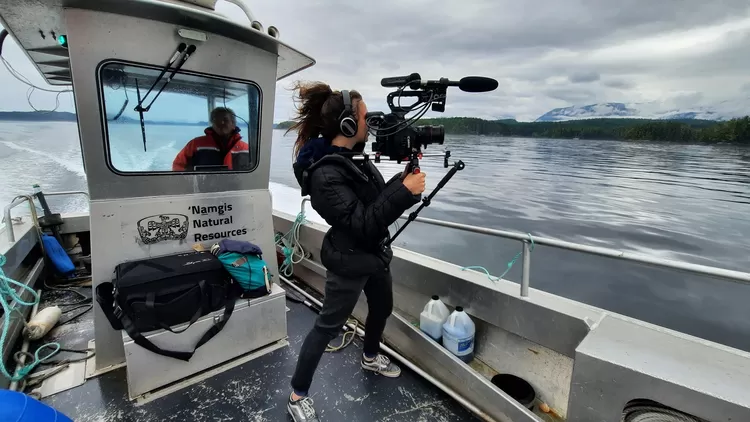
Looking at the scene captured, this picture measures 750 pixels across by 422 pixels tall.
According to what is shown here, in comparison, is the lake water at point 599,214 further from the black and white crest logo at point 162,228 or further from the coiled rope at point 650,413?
the coiled rope at point 650,413

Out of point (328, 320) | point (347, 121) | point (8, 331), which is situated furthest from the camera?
point (8, 331)

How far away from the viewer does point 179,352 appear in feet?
6.16

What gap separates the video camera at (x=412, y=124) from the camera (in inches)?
55.2

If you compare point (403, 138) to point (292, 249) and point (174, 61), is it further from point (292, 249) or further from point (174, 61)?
point (292, 249)

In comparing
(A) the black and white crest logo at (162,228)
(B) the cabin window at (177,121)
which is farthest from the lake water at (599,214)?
(A) the black and white crest logo at (162,228)

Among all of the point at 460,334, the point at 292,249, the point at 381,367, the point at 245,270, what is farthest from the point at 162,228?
the point at 460,334

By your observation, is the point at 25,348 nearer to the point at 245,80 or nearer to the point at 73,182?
the point at 245,80

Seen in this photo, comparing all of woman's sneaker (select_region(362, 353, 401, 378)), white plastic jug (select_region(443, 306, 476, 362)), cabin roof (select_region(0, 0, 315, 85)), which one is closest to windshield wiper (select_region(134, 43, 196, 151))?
cabin roof (select_region(0, 0, 315, 85))

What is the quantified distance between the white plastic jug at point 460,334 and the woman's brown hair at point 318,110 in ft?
3.95

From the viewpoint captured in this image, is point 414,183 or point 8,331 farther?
point 8,331

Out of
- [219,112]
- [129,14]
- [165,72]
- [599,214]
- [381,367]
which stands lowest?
[599,214]

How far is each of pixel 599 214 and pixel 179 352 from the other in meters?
10.2

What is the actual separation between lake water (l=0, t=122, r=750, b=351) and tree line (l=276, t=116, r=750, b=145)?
118 cm

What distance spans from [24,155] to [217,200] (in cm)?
1342
